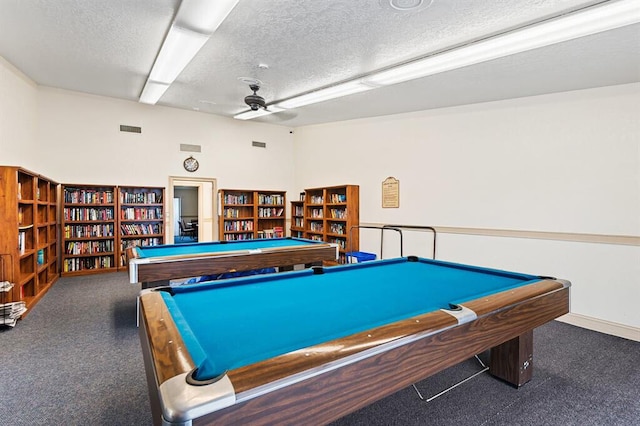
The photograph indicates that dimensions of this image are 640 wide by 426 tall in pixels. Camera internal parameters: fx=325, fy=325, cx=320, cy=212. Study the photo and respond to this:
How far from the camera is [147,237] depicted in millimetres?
6207

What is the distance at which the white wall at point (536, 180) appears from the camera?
3.30 meters

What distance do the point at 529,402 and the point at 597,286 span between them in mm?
2173

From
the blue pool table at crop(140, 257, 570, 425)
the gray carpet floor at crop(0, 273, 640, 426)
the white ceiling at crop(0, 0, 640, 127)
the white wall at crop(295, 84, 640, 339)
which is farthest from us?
the white wall at crop(295, 84, 640, 339)

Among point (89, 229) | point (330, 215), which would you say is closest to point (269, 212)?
point (330, 215)

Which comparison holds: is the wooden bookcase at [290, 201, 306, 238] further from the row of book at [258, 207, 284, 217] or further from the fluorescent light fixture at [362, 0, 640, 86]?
the fluorescent light fixture at [362, 0, 640, 86]

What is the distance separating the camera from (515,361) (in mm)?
2221

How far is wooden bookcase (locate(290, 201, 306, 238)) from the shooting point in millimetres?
7535

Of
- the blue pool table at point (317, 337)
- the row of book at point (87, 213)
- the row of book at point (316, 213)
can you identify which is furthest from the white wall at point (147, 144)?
the blue pool table at point (317, 337)

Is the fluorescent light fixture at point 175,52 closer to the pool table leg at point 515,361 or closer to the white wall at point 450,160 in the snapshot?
the white wall at point 450,160

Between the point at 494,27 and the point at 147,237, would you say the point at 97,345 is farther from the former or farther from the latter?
the point at 494,27

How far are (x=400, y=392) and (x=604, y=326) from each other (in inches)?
106

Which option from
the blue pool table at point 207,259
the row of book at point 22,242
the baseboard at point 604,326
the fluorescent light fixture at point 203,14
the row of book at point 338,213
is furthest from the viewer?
the row of book at point 338,213

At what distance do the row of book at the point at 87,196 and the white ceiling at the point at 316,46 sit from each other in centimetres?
185

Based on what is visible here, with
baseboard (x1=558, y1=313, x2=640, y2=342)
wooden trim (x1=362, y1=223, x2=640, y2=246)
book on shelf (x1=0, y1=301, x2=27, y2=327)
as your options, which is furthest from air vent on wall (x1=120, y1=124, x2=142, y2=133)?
baseboard (x1=558, y1=313, x2=640, y2=342)
